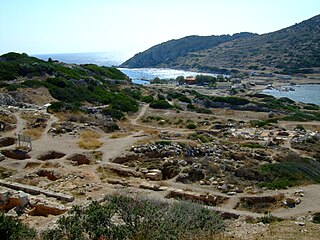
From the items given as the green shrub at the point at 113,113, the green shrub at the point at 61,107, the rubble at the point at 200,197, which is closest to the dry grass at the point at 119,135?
the green shrub at the point at 61,107

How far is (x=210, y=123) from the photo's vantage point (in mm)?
36625

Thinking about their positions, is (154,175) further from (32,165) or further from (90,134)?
(90,134)

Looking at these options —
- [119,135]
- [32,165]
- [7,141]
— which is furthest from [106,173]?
[119,135]

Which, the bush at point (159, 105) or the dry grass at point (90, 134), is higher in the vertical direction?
the dry grass at point (90, 134)

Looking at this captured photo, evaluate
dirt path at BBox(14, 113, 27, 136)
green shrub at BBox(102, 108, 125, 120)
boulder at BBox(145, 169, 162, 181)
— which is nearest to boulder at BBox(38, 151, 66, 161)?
dirt path at BBox(14, 113, 27, 136)

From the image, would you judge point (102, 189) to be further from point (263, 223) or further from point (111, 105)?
point (111, 105)

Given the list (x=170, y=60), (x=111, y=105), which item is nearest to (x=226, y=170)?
(x=111, y=105)

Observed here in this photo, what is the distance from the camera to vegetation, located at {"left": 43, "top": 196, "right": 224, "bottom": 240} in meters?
7.72

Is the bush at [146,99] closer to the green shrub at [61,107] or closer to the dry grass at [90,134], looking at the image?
the green shrub at [61,107]

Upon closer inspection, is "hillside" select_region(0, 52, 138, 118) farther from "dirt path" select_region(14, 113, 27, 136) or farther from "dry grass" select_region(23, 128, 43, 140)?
"dry grass" select_region(23, 128, 43, 140)

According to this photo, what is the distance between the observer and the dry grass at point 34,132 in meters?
23.3

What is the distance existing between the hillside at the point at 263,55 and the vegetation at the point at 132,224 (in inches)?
4586

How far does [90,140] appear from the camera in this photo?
75.5 feet

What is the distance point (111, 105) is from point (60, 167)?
71.5 ft
